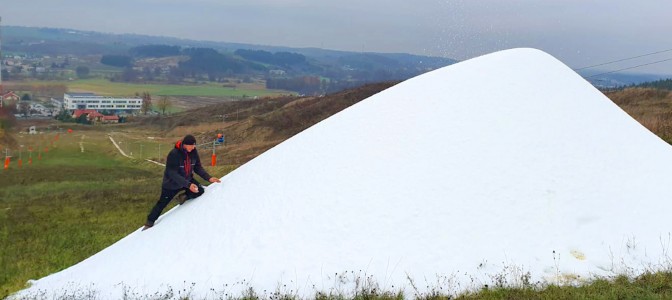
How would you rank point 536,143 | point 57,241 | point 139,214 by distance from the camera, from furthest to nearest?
point 139,214 → point 57,241 → point 536,143

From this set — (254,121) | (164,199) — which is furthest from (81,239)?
(254,121)

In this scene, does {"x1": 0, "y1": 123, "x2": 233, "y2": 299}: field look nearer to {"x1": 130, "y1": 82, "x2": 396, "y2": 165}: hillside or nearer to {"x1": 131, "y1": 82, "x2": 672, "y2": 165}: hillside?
{"x1": 131, "y1": 82, "x2": 672, "y2": 165}: hillside

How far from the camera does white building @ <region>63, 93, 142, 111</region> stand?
155875 mm

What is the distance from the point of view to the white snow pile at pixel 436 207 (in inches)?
312

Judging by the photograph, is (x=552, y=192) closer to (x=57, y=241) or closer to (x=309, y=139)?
(x=309, y=139)

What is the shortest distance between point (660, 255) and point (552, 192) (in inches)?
75.2

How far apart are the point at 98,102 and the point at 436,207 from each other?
600 feet

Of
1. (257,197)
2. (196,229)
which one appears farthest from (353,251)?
(196,229)

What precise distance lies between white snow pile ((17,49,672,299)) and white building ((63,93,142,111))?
161363 mm

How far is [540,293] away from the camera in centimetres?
701

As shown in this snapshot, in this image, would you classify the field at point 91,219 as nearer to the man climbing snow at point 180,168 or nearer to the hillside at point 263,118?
the hillside at point 263,118

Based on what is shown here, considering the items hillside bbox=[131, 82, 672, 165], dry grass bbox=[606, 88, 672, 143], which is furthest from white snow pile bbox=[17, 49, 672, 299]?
hillside bbox=[131, 82, 672, 165]

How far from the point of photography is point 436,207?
863cm

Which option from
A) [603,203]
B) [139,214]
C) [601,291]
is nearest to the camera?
[601,291]
